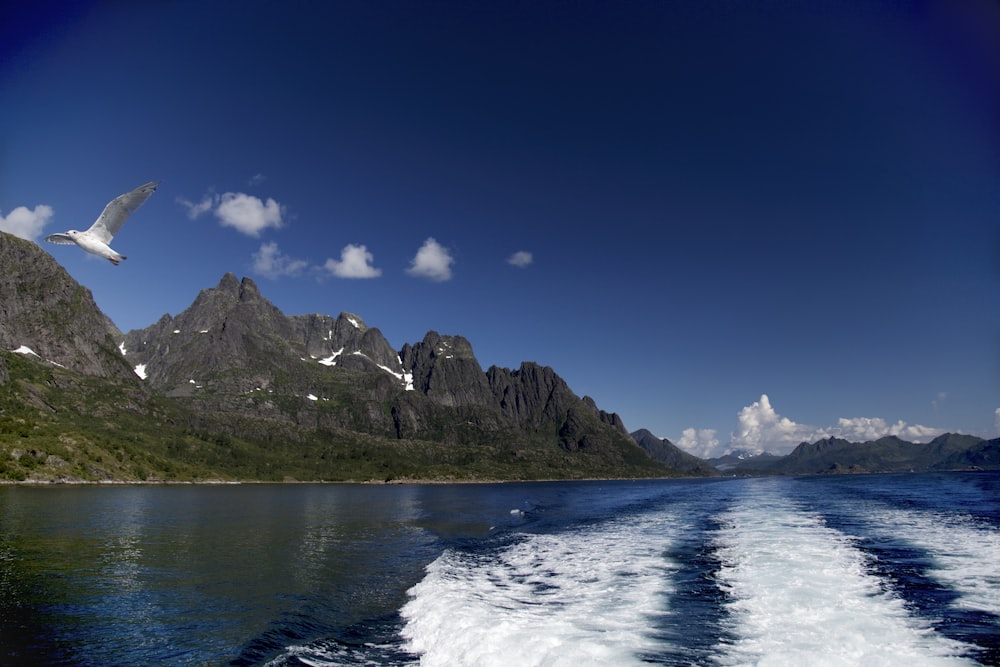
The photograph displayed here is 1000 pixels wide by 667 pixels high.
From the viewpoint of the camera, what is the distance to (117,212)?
22.4 metres

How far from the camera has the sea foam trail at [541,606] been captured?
1828cm

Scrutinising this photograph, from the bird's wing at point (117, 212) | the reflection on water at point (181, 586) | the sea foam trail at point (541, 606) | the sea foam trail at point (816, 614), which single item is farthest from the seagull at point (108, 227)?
the sea foam trail at point (816, 614)

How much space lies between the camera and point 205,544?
A: 4706cm

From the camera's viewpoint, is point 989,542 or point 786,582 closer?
point 786,582

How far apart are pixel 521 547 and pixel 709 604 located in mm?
25767

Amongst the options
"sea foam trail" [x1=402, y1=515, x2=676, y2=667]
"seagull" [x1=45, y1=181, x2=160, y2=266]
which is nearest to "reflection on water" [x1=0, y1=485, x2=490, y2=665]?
"sea foam trail" [x1=402, y1=515, x2=676, y2=667]

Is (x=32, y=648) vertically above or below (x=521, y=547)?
above

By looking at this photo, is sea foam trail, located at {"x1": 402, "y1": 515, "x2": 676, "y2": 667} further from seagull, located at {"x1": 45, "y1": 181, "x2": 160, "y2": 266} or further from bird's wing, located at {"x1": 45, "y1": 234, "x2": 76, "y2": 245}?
bird's wing, located at {"x1": 45, "y1": 234, "x2": 76, "y2": 245}

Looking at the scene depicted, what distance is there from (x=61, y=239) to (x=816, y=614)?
117 ft

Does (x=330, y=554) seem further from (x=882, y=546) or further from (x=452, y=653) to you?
(x=882, y=546)

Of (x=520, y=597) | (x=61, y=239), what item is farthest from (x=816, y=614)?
(x=61, y=239)

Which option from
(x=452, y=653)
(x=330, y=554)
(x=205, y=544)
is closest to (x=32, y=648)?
(x=452, y=653)

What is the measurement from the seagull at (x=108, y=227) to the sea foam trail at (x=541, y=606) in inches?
811

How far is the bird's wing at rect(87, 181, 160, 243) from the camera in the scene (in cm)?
2161
